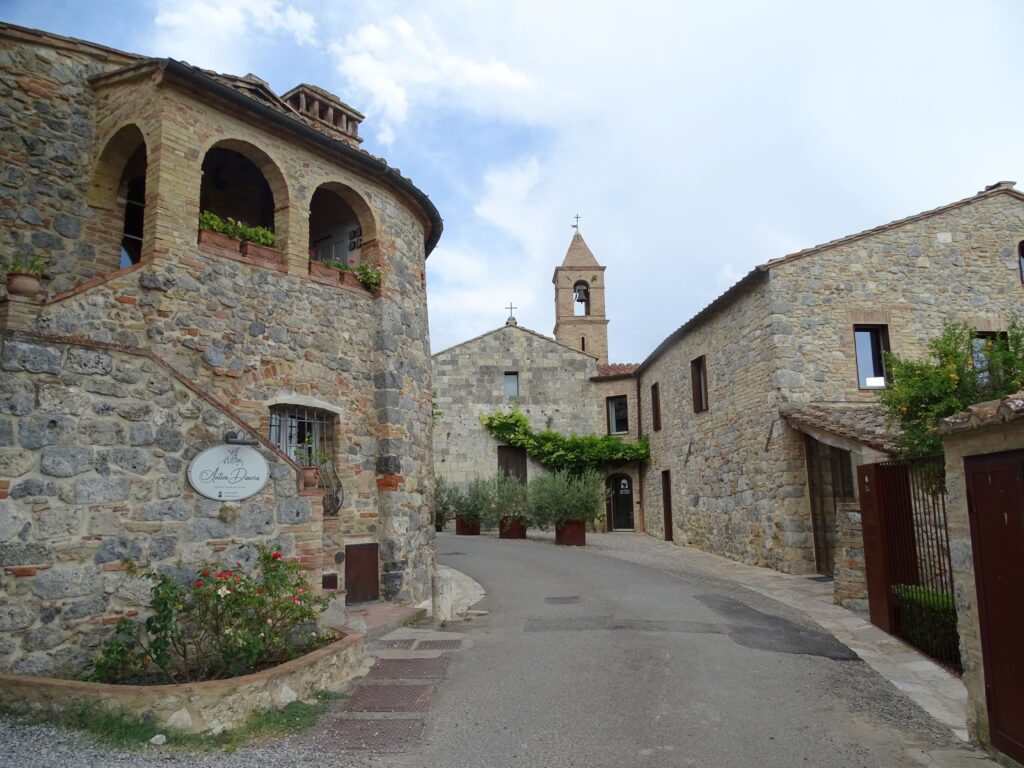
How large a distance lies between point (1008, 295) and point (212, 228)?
546 inches

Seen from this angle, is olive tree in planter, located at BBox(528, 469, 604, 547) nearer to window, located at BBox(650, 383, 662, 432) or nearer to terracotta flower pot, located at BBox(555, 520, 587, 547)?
terracotta flower pot, located at BBox(555, 520, 587, 547)

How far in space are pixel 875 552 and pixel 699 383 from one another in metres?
8.96

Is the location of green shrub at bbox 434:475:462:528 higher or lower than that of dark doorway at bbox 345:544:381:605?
higher

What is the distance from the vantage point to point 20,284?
5.92 metres

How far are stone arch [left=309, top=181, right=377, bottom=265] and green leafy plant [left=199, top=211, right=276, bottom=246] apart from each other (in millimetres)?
1280

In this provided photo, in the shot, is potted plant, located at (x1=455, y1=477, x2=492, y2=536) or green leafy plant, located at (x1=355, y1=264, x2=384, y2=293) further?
potted plant, located at (x1=455, y1=477, x2=492, y2=536)

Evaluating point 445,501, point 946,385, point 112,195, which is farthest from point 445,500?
point 946,385

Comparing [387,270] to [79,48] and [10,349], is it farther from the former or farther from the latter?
[10,349]

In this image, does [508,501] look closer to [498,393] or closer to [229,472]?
[498,393]

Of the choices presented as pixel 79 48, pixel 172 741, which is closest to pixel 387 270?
pixel 79 48

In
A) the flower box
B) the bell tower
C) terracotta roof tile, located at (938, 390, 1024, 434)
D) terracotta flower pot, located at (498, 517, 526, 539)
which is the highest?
the bell tower

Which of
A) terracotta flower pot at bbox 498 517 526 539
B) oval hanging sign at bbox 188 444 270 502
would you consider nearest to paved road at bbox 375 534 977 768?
oval hanging sign at bbox 188 444 270 502

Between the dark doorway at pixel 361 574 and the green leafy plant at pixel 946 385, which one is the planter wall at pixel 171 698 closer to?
the dark doorway at pixel 361 574

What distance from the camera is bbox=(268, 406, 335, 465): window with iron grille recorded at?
8.80 meters
